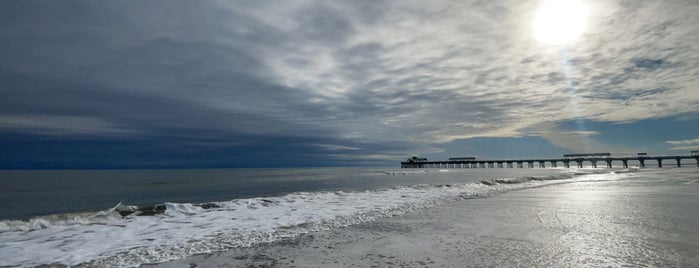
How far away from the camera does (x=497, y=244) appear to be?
21.6 feet

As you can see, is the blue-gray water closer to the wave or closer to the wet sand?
the wave

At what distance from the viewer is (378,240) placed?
7.38 metres

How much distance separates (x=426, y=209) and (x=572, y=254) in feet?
24.5

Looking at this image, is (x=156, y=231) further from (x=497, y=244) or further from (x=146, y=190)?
(x=146, y=190)

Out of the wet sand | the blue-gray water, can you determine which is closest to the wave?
the wet sand

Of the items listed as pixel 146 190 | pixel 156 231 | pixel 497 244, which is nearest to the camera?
pixel 497 244

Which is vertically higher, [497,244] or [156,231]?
[497,244]

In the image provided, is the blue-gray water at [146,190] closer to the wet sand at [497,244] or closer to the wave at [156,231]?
the wave at [156,231]

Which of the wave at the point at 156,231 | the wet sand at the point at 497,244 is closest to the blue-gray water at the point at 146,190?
the wave at the point at 156,231

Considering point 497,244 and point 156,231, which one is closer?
point 497,244

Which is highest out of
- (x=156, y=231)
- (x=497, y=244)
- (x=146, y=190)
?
(x=497, y=244)

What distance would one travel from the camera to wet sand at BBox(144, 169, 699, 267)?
17.9ft

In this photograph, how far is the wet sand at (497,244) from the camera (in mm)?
5445

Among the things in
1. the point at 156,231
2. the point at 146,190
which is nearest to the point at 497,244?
the point at 156,231
